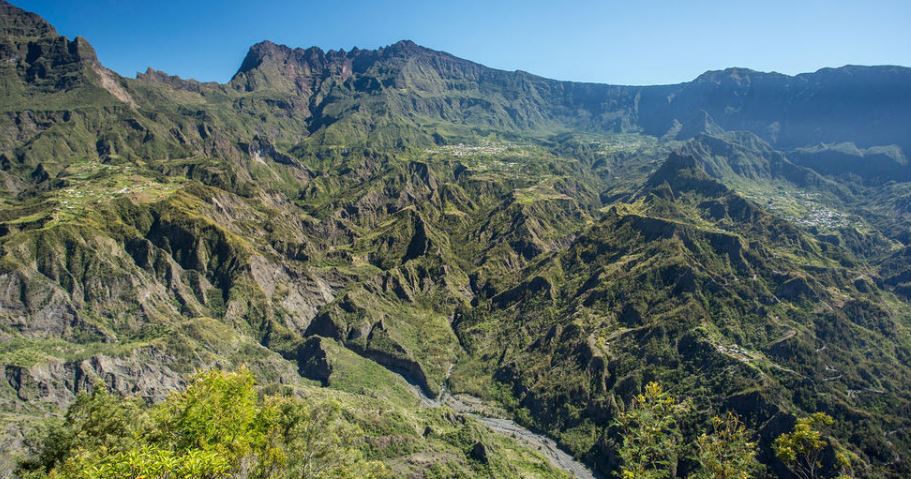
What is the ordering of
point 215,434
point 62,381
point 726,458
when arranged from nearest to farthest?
1. point 726,458
2. point 215,434
3. point 62,381

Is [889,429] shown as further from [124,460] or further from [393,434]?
[124,460]

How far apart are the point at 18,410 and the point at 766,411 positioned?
25707cm

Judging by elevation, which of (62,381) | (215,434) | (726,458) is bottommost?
(62,381)

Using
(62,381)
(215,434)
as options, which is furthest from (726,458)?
(62,381)

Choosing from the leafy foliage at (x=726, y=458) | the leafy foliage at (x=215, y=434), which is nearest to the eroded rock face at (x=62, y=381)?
the leafy foliage at (x=215, y=434)

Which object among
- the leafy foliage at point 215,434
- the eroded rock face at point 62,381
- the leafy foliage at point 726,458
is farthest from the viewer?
the eroded rock face at point 62,381

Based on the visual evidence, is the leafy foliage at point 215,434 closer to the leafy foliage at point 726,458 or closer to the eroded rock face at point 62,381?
the leafy foliage at point 726,458

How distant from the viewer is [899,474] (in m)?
156

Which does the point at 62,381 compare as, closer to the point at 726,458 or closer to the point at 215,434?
the point at 215,434

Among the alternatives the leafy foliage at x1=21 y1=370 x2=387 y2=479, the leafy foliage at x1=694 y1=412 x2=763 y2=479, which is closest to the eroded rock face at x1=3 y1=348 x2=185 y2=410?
the leafy foliage at x1=21 y1=370 x2=387 y2=479

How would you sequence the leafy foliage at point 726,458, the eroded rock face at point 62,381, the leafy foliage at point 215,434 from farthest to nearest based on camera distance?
1. the eroded rock face at point 62,381
2. the leafy foliage at point 215,434
3. the leafy foliage at point 726,458

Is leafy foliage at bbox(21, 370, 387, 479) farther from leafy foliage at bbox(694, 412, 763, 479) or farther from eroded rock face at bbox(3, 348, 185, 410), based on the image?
eroded rock face at bbox(3, 348, 185, 410)

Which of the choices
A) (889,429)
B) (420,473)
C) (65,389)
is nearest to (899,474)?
(889,429)

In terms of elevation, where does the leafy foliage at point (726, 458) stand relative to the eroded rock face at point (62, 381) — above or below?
above
